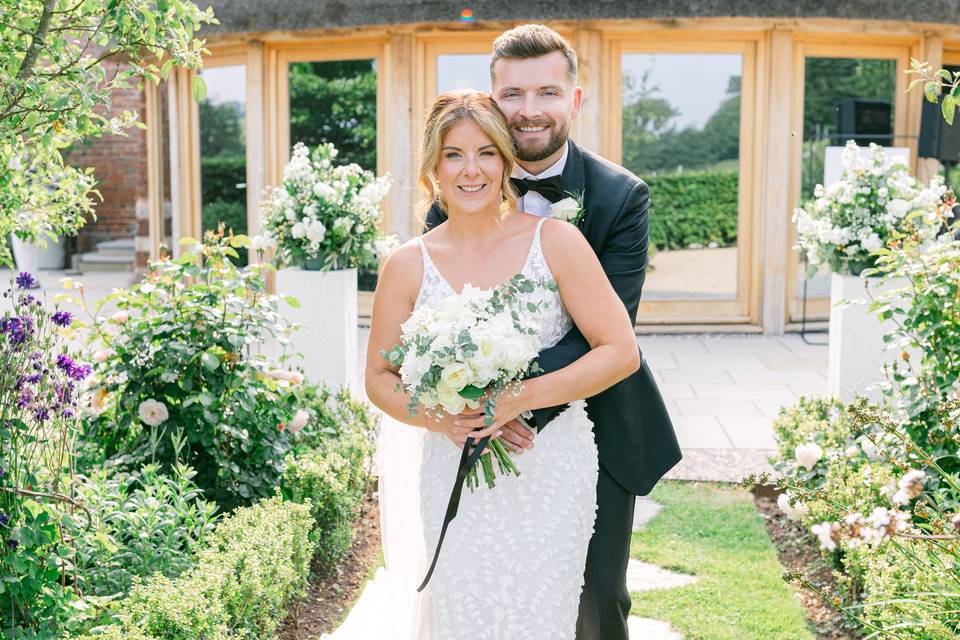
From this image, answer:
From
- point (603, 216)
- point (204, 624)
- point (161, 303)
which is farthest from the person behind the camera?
point (161, 303)

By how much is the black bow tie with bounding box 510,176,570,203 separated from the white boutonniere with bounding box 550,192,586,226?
0.19 ft

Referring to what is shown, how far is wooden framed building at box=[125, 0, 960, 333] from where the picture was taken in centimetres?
1023

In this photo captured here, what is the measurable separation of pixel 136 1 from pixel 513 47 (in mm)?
1092

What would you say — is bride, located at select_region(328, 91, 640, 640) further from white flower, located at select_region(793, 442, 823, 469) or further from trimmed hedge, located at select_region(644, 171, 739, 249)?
trimmed hedge, located at select_region(644, 171, 739, 249)

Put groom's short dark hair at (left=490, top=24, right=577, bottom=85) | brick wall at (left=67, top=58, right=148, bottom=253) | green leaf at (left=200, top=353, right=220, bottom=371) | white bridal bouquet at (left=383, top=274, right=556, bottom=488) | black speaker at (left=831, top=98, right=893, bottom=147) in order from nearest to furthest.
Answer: white bridal bouquet at (left=383, top=274, right=556, bottom=488)
groom's short dark hair at (left=490, top=24, right=577, bottom=85)
green leaf at (left=200, top=353, right=220, bottom=371)
black speaker at (left=831, top=98, right=893, bottom=147)
brick wall at (left=67, top=58, right=148, bottom=253)

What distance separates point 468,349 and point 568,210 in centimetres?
71

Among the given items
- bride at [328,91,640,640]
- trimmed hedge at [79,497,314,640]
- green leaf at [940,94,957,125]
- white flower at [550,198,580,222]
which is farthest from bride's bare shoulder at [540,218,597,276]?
trimmed hedge at [79,497,314,640]

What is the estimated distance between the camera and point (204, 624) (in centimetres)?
288

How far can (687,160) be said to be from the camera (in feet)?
34.7

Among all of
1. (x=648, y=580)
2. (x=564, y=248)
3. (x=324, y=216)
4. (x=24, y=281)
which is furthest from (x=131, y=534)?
(x=324, y=216)

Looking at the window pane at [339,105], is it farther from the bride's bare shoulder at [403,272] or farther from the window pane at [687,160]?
the bride's bare shoulder at [403,272]

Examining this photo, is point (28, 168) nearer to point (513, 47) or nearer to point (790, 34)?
point (513, 47)

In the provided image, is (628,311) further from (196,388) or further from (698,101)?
(698,101)

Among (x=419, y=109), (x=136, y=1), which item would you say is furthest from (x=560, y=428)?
(x=419, y=109)
